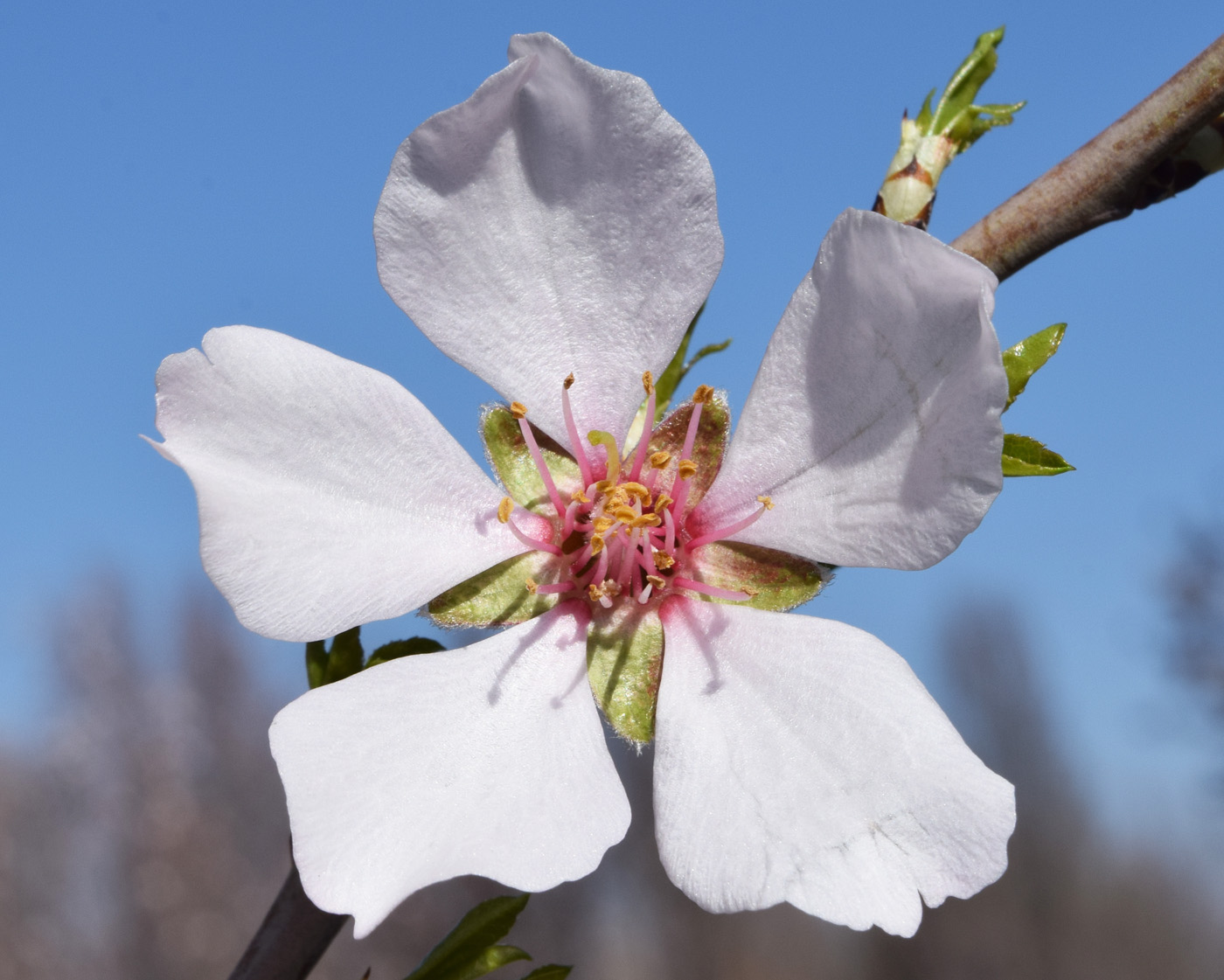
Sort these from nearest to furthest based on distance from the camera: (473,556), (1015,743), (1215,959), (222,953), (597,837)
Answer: (597,837), (473,556), (222,953), (1215,959), (1015,743)

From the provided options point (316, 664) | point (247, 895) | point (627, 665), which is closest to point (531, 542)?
point (627, 665)

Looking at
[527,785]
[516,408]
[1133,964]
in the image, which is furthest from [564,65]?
[1133,964]

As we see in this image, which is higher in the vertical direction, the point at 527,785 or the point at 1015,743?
the point at 527,785

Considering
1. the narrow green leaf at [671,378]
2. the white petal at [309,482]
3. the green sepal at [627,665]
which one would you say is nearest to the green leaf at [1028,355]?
the narrow green leaf at [671,378]

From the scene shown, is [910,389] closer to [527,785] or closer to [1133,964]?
[527,785]

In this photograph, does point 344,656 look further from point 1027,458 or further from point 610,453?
point 1027,458

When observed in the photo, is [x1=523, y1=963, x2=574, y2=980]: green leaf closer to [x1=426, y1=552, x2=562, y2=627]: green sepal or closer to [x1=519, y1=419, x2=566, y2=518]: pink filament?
[x1=426, y1=552, x2=562, y2=627]: green sepal

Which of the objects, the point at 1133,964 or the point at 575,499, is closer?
the point at 575,499

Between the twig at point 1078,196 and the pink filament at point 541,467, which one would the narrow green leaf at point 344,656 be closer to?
the pink filament at point 541,467
